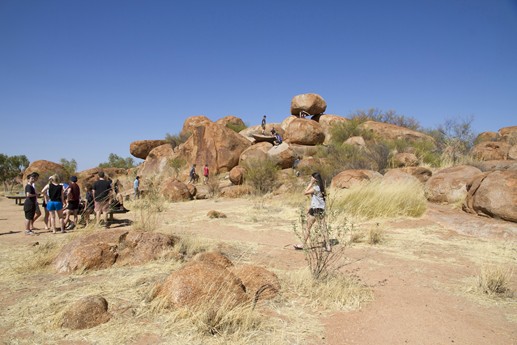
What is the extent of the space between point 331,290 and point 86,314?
113 inches

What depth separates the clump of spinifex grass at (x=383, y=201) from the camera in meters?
10.2

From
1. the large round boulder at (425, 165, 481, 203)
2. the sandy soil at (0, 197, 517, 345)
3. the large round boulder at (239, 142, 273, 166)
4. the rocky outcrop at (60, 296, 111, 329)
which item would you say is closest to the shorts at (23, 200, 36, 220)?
the sandy soil at (0, 197, 517, 345)

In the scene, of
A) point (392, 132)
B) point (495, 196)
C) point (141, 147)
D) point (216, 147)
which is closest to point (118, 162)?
point (141, 147)

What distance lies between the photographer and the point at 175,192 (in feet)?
57.7

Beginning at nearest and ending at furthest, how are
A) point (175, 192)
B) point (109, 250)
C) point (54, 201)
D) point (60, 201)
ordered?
point (109, 250) → point (54, 201) → point (60, 201) → point (175, 192)

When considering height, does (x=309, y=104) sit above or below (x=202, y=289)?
above

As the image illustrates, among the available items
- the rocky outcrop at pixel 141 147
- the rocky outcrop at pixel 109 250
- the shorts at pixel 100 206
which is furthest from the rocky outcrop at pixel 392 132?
the rocky outcrop at pixel 109 250

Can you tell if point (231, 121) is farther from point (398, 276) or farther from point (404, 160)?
point (398, 276)

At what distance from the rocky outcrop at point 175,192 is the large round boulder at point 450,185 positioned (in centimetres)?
1128

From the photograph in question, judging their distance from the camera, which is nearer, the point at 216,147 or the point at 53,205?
the point at 53,205

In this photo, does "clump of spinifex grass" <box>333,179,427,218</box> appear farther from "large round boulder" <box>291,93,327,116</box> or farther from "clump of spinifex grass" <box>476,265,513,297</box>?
"large round boulder" <box>291,93,327,116</box>

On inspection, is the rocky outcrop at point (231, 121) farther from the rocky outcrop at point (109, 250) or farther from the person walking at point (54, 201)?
the rocky outcrop at point (109, 250)

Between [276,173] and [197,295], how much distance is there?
1567 centimetres

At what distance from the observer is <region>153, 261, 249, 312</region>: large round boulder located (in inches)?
153
